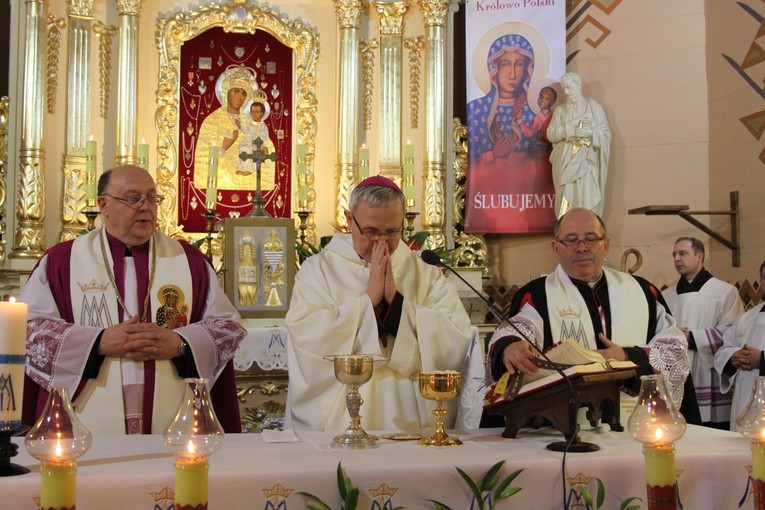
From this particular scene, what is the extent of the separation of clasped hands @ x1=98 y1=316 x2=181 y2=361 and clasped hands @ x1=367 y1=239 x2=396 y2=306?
819 millimetres

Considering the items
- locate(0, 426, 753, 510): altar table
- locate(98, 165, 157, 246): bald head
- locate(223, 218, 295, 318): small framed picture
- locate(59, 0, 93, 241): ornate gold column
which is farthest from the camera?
locate(59, 0, 93, 241): ornate gold column

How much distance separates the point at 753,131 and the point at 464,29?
285 cm

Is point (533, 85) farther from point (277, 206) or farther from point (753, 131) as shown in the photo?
point (277, 206)

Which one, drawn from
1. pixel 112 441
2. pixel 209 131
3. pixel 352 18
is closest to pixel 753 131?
pixel 352 18

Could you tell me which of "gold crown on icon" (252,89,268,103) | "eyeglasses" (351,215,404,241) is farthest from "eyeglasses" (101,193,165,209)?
"gold crown on icon" (252,89,268,103)

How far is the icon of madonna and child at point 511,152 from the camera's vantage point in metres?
8.95

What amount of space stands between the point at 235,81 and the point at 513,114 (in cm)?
260

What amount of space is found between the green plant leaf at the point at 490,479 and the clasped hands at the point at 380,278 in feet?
4.43

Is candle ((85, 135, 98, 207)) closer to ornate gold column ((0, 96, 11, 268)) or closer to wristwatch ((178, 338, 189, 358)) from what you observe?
ornate gold column ((0, 96, 11, 268))

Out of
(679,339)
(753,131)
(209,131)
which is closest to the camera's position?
(679,339)

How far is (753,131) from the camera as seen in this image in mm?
8289

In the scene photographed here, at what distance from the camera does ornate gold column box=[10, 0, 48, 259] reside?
26.4ft

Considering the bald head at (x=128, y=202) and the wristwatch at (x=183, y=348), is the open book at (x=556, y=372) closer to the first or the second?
the wristwatch at (x=183, y=348)

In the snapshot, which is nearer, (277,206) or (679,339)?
(679,339)
